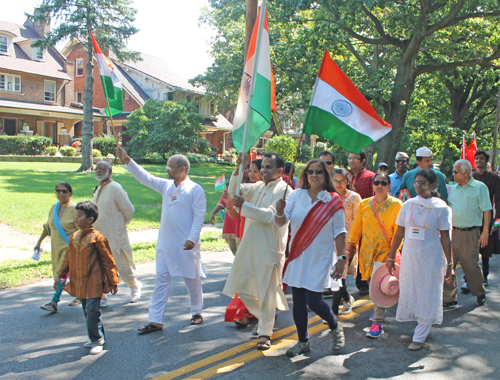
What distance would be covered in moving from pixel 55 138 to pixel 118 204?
114ft

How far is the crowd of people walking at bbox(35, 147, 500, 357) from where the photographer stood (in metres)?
4.59

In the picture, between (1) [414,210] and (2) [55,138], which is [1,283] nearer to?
(1) [414,210]

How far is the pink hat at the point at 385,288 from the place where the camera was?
5.31m

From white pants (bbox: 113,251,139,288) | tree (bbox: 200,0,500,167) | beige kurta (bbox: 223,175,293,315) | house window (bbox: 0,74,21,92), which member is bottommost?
white pants (bbox: 113,251,139,288)

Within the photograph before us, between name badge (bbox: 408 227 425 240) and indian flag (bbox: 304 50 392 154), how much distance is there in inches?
41.5

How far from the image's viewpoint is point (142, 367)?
4348 mm

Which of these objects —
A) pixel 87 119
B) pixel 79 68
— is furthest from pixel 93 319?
pixel 79 68

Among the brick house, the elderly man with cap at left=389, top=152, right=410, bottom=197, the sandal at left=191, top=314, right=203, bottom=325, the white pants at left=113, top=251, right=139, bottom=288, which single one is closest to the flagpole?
the sandal at left=191, top=314, right=203, bottom=325

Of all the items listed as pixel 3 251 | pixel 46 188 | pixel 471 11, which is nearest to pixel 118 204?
pixel 3 251

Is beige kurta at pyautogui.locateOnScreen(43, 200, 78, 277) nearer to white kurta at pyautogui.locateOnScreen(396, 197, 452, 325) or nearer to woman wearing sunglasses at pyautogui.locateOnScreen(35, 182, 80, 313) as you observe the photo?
woman wearing sunglasses at pyautogui.locateOnScreen(35, 182, 80, 313)

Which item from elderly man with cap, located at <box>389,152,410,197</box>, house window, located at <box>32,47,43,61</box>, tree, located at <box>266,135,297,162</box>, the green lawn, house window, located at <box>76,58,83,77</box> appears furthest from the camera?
house window, located at <box>76,58,83,77</box>

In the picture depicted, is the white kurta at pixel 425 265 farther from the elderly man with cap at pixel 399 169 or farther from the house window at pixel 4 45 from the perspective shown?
the house window at pixel 4 45

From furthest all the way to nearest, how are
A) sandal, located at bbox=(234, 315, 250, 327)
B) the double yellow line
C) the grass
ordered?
the grass, sandal, located at bbox=(234, 315, 250, 327), the double yellow line

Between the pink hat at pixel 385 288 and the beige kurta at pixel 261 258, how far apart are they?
109 centimetres
